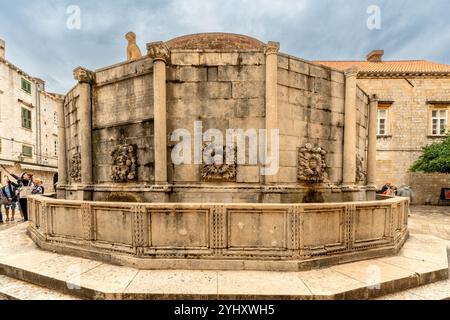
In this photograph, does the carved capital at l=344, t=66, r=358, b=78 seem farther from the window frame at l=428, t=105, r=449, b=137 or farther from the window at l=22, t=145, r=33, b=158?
the window at l=22, t=145, r=33, b=158

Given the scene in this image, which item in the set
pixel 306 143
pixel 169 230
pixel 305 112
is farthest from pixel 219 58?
pixel 169 230

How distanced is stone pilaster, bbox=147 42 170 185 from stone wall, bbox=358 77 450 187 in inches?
939

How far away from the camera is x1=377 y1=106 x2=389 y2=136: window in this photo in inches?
922

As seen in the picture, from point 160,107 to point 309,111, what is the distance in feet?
14.4

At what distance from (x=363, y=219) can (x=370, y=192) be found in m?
4.98

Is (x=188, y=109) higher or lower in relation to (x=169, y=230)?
higher

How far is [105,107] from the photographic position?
7273 millimetres

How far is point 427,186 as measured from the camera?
1792 centimetres

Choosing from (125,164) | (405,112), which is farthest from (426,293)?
(405,112)

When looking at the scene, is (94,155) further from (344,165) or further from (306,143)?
(344,165)

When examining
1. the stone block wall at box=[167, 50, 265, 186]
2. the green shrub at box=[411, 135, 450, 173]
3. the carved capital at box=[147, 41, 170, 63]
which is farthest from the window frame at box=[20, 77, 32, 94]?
the green shrub at box=[411, 135, 450, 173]

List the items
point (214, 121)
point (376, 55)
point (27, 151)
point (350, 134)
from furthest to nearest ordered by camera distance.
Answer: point (376, 55), point (27, 151), point (350, 134), point (214, 121)

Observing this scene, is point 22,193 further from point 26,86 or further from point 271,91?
point 26,86

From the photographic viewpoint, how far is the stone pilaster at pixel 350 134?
23.4 feet
